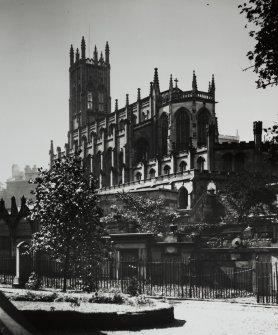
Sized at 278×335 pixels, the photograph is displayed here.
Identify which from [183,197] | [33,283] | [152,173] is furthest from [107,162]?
[33,283]

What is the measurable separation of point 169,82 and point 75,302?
66253mm

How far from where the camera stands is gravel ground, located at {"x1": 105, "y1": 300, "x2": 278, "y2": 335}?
13266 mm

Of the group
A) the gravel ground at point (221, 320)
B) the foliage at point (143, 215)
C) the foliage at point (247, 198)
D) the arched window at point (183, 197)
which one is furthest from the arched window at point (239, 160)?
the gravel ground at point (221, 320)

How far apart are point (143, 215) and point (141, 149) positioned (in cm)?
3760

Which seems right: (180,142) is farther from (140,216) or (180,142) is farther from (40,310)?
(40,310)

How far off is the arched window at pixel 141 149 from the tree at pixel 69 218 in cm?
5412

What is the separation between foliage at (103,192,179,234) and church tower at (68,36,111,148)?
62108 mm

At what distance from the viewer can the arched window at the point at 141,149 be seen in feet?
259

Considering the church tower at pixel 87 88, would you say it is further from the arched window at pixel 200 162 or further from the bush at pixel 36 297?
the bush at pixel 36 297

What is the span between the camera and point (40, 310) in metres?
13.1

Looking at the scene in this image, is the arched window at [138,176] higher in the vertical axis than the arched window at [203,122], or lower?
lower

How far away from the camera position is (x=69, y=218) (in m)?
23.7

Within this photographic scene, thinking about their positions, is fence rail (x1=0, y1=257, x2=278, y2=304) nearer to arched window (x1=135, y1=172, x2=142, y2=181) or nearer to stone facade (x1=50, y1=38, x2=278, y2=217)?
stone facade (x1=50, y1=38, x2=278, y2=217)

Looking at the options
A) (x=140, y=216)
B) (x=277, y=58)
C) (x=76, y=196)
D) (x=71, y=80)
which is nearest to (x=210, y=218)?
(x=140, y=216)
